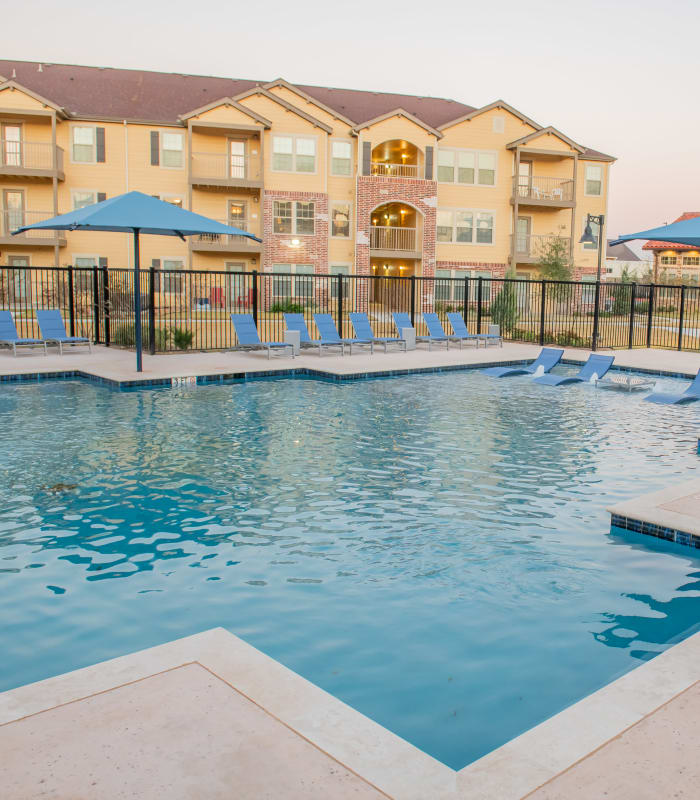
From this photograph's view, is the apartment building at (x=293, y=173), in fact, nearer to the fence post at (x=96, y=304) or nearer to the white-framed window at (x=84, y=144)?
the white-framed window at (x=84, y=144)

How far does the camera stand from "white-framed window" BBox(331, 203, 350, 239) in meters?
34.9

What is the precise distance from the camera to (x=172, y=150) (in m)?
33.1

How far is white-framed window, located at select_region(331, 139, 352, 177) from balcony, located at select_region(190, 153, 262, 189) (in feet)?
11.3

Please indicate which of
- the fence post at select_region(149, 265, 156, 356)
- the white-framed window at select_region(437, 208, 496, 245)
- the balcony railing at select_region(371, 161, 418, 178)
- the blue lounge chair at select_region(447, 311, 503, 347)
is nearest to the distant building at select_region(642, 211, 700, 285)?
the white-framed window at select_region(437, 208, 496, 245)

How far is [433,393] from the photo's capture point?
13289 mm

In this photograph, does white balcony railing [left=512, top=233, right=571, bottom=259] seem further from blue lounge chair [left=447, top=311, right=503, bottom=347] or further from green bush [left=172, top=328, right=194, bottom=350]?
green bush [left=172, top=328, right=194, bottom=350]

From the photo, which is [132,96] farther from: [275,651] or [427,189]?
[275,651]

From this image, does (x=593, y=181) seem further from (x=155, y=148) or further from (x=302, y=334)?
(x=302, y=334)

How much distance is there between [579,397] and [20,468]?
29.2 feet

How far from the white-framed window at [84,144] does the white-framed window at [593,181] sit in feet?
77.9

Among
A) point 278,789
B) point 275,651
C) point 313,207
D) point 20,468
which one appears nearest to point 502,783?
point 278,789

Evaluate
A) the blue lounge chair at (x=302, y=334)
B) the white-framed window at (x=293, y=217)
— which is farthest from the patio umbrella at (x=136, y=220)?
the white-framed window at (x=293, y=217)

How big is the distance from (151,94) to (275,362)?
2424cm

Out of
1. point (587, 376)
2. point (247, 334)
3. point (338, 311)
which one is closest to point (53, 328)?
point (247, 334)
